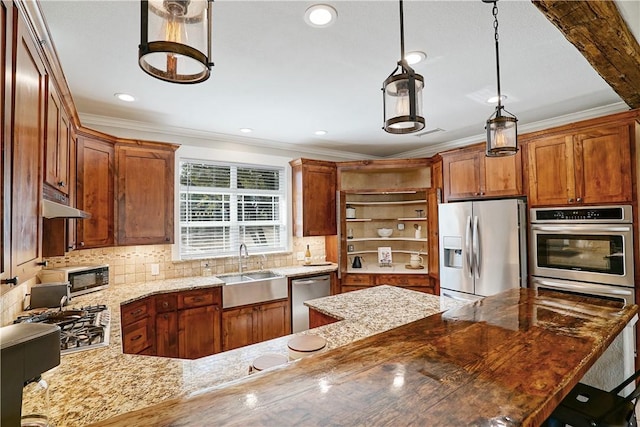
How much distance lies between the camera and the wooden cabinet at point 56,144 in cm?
182

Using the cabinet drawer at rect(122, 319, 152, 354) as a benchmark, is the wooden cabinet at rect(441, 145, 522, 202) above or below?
above

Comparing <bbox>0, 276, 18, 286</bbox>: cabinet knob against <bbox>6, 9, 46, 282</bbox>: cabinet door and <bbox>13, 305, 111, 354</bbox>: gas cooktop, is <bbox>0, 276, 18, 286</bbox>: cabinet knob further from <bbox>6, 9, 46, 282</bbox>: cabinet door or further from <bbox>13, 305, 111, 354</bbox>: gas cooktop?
<bbox>13, 305, 111, 354</bbox>: gas cooktop

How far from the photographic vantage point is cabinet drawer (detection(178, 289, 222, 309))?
10.8ft

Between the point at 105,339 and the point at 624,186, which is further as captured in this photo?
the point at 624,186

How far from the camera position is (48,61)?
5.83 ft

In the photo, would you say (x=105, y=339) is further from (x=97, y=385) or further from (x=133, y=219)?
(x=133, y=219)

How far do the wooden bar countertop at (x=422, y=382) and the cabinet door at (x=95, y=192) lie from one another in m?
2.86

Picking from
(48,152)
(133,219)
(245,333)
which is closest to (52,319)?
(48,152)

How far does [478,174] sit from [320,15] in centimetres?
276

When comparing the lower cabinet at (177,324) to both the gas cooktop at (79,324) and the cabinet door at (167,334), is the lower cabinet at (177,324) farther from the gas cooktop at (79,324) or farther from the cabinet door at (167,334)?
the gas cooktop at (79,324)

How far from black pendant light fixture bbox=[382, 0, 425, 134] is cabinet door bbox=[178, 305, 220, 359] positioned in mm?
2860

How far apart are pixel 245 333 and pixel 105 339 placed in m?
1.97

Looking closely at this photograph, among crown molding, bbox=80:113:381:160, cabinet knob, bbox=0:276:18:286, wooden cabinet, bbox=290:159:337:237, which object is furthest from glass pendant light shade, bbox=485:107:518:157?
crown molding, bbox=80:113:381:160

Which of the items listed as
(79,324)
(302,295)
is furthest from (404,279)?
(79,324)
